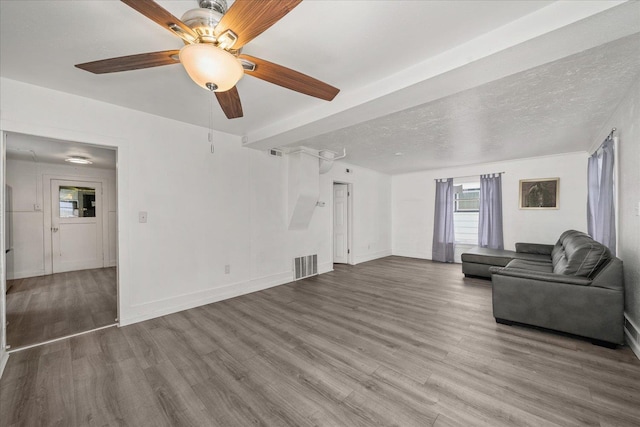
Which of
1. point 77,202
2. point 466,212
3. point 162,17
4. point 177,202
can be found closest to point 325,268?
point 177,202

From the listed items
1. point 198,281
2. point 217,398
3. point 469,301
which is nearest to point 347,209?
point 469,301

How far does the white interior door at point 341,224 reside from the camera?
599 centimetres

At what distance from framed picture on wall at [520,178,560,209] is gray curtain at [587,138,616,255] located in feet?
4.71

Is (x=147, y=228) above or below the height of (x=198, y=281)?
above

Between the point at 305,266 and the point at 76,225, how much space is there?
545 centimetres

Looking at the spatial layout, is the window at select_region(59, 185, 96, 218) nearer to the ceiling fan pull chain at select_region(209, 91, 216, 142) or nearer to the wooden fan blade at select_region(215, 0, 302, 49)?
the ceiling fan pull chain at select_region(209, 91, 216, 142)

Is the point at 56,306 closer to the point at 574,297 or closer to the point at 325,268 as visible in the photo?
the point at 325,268

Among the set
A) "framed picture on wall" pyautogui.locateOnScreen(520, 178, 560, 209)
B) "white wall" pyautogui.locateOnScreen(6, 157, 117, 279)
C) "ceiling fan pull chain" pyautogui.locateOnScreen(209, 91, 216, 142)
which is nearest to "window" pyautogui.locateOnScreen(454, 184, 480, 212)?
"framed picture on wall" pyautogui.locateOnScreen(520, 178, 560, 209)

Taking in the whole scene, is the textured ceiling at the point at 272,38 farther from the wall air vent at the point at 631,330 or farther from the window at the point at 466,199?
the window at the point at 466,199

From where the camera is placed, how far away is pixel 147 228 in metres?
2.94

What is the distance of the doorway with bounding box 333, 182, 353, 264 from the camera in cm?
594

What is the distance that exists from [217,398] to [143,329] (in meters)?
1.60

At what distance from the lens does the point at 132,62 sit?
146cm

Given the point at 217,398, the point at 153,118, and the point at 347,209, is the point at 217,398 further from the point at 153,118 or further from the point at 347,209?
the point at 347,209
